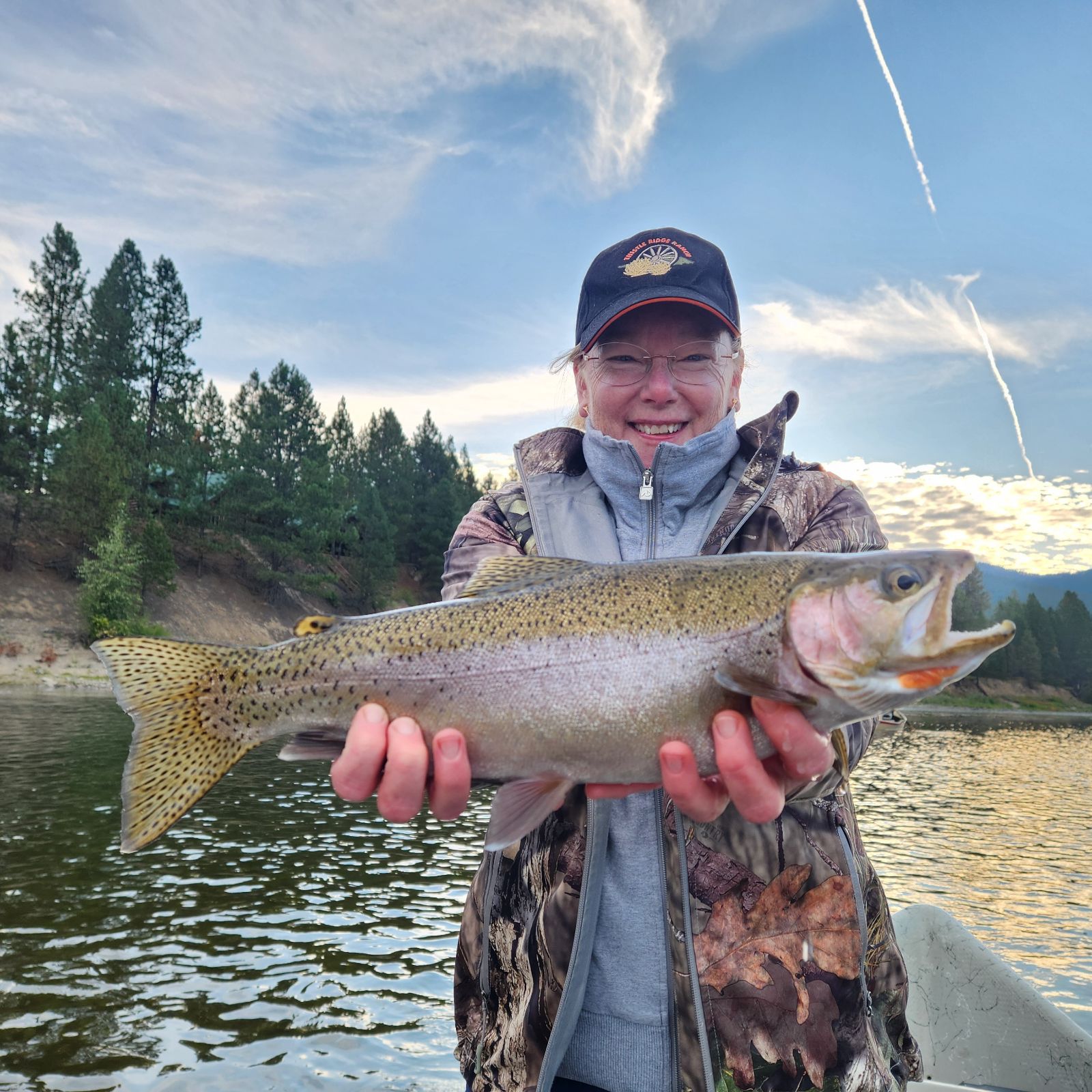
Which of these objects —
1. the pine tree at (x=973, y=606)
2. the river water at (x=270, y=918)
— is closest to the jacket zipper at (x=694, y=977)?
the river water at (x=270, y=918)

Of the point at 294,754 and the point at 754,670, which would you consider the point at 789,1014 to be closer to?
the point at 754,670

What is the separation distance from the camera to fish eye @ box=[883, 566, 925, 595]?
2.61m

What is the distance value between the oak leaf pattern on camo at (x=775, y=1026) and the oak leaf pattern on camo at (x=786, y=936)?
0.02 meters

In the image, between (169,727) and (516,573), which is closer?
(516,573)

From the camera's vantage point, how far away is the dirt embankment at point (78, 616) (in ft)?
110

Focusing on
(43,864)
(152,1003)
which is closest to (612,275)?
(152,1003)

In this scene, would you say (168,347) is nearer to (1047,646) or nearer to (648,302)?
(648,302)

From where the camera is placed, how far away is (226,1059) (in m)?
6.76

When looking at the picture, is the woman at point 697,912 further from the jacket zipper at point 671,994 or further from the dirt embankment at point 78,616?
the dirt embankment at point 78,616

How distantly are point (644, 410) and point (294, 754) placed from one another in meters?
1.82

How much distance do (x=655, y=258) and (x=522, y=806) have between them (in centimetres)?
213

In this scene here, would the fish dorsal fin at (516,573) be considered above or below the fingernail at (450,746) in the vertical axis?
above

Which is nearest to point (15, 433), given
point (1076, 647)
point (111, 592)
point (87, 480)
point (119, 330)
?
point (87, 480)

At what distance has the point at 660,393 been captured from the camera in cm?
338
